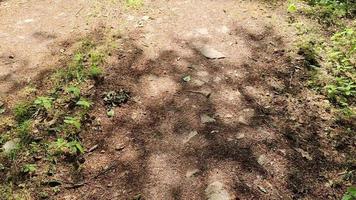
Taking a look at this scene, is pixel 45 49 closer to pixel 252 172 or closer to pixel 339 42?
pixel 252 172

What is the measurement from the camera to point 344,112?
387cm

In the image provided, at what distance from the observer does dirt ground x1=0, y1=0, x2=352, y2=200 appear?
3174mm

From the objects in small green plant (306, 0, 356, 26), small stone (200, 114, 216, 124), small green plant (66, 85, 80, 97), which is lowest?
small green plant (66, 85, 80, 97)

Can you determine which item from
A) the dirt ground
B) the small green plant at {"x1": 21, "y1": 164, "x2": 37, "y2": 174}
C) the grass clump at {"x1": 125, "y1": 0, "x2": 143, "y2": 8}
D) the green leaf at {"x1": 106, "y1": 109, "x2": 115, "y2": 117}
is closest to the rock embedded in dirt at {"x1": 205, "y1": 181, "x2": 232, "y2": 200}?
the dirt ground

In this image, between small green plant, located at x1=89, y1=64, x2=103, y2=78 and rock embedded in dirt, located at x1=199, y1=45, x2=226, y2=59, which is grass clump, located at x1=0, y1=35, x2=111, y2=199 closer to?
small green plant, located at x1=89, y1=64, x2=103, y2=78

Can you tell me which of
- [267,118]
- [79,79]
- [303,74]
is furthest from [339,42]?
[79,79]

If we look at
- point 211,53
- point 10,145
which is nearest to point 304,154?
point 211,53

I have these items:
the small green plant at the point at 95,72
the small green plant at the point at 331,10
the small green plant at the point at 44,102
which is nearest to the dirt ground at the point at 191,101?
the small green plant at the point at 95,72

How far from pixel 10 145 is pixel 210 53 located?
2820 mm

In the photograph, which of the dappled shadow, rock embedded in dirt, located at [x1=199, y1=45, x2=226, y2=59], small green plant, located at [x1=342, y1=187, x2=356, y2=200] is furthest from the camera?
rock embedded in dirt, located at [x1=199, y1=45, x2=226, y2=59]

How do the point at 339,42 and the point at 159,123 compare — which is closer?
the point at 159,123

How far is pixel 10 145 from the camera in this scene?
355 cm

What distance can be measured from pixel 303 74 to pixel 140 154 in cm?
242

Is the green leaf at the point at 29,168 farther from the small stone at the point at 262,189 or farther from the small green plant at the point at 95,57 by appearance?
the small stone at the point at 262,189
